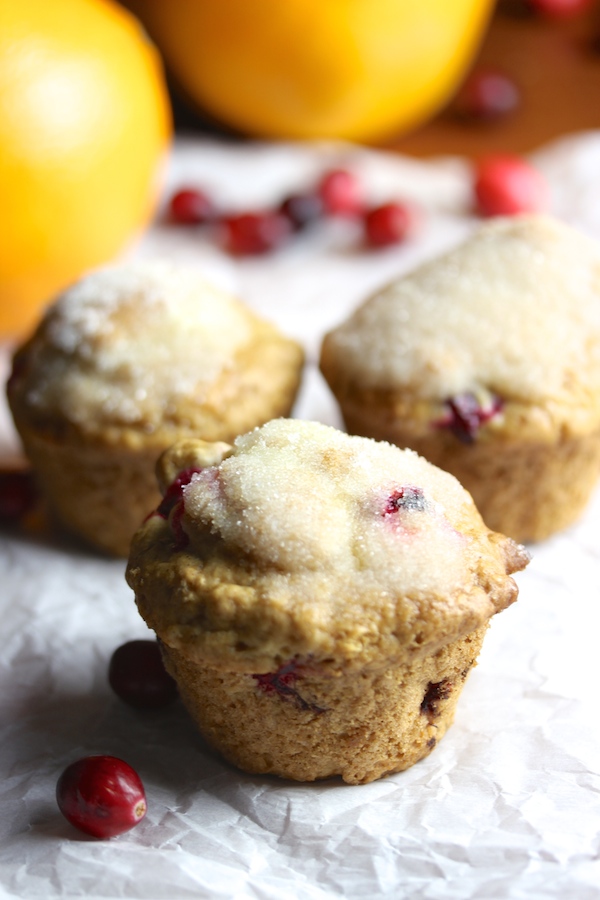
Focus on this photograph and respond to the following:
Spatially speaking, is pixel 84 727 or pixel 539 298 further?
pixel 539 298

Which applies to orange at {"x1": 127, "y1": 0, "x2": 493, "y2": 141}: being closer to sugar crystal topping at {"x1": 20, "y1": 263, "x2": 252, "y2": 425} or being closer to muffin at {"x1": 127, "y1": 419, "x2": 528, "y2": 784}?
sugar crystal topping at {"x1": 20, "y1": 263, "x2": 252, "y2": 425}

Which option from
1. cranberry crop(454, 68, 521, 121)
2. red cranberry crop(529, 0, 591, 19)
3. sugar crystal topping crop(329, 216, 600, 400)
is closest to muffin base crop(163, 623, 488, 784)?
sugar crystal topping crop(329, 216, 600, 400)

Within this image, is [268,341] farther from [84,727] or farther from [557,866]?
[557,866]

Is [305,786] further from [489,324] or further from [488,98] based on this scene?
[488,98]

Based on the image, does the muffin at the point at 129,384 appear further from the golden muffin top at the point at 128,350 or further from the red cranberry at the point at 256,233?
the red cranberry at the point at 256,233

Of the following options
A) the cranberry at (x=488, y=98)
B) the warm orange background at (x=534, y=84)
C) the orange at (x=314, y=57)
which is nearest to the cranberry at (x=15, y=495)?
the orange at (x=314, y=57)

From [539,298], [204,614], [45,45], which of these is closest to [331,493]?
[204,614]
